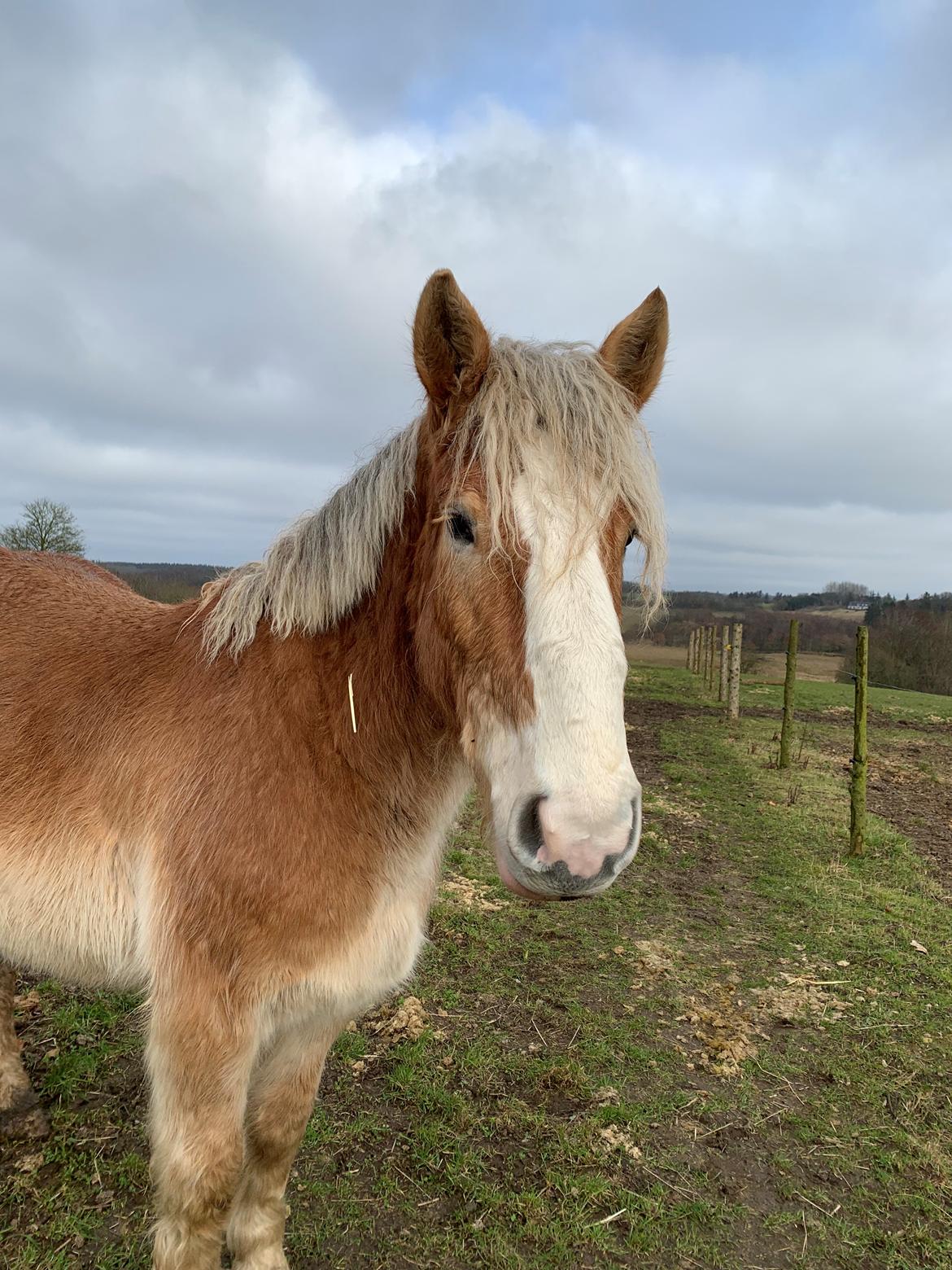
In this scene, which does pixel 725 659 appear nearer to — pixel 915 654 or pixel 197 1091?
pixel 197 1091

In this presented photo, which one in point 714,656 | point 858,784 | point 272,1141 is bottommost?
point 272,1141

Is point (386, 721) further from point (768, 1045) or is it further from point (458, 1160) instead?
point (768, 1045)

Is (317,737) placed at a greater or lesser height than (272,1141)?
greater

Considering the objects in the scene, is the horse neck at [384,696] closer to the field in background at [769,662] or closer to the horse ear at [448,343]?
the horse ear at [448,343]

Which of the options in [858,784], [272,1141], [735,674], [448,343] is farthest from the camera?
[735,674]

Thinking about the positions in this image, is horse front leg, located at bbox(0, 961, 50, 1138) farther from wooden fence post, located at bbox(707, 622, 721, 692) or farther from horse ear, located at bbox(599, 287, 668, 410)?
wooden fence post, located at bbox(707, 622, 721, 692)

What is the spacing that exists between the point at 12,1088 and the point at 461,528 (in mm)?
3724

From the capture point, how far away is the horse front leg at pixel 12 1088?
315 centimetres

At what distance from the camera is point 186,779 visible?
215 centimetres

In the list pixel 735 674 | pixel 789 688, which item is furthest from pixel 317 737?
pixel 735 674

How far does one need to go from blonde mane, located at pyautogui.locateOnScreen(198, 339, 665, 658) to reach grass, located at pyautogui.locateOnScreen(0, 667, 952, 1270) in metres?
2.56

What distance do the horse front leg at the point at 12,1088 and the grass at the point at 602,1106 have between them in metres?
0.10

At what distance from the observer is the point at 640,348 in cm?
225

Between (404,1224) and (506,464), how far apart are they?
3.15 m
